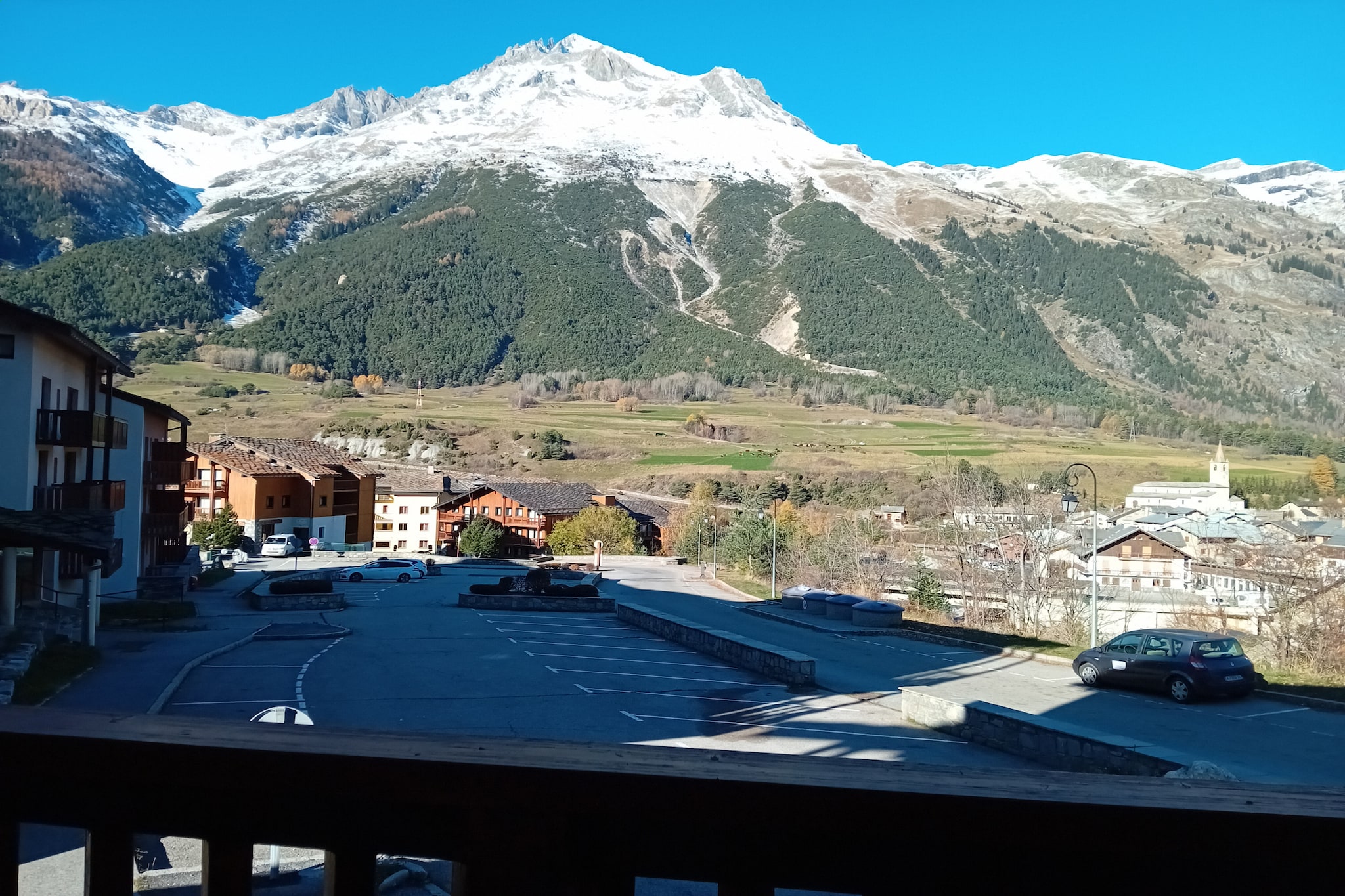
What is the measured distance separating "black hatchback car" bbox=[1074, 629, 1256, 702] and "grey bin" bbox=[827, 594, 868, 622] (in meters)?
12.2

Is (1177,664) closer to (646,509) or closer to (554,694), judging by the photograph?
(554,694)

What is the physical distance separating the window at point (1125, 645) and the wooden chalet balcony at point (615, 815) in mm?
15200

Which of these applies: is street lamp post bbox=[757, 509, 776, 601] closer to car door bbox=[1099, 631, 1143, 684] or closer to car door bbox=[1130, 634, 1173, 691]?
car door bbox=[1099, 631, 1143, 684]

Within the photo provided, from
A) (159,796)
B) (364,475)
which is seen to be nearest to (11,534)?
(159,796)

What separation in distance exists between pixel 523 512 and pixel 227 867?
68281 millimetres

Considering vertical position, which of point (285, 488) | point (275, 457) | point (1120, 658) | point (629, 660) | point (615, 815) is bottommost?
point (629, 660)

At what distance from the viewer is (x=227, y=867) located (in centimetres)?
155

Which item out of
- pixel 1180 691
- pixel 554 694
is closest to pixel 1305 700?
pixel 1180 691

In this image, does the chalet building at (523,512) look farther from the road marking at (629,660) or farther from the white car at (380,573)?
the road marking at (629,660)

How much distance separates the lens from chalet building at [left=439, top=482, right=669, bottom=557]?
67812 mm

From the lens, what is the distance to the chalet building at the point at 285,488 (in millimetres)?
55688

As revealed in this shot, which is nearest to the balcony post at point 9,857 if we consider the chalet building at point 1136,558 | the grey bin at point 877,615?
the grey bin at point 877,615

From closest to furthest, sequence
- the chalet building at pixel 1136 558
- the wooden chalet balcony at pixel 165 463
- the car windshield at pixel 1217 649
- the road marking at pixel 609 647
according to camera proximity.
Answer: the car windshield at pixel 1217 649 < the road marking at pixel 609 647 < the wooden chalet balcony at pixel 165 463 < the chalet building at pixel 1136 558

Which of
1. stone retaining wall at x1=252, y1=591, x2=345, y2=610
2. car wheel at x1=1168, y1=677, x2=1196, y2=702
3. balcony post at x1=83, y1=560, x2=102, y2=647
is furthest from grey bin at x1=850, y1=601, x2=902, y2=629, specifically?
balcony post at x1=83, y1=560, x2=102, y2=647
